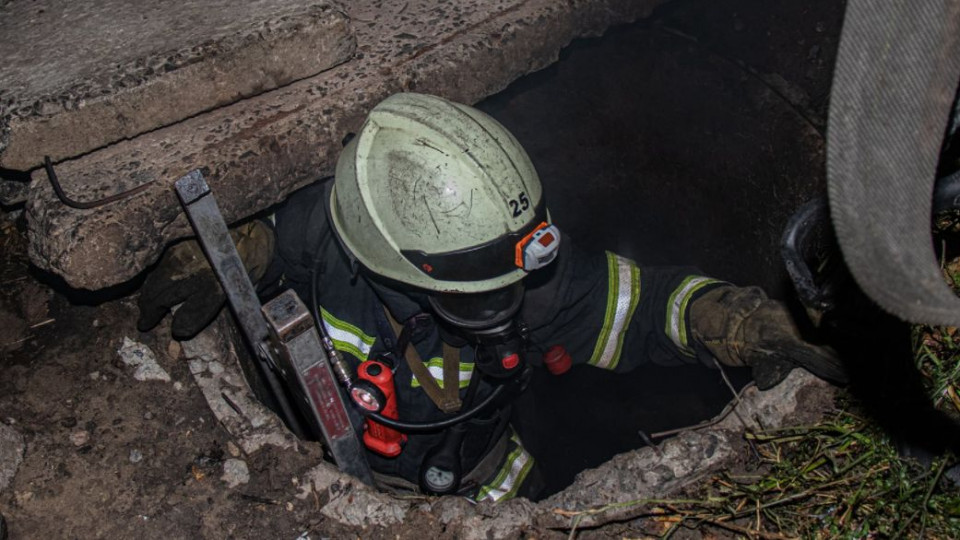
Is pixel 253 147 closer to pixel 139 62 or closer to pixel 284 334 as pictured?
pixel 139 62

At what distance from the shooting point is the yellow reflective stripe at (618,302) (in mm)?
3211

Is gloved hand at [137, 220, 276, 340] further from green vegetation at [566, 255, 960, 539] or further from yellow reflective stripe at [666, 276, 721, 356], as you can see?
yellow reflective stripe at [666, 276, 721, 356]

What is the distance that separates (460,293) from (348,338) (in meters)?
0.55

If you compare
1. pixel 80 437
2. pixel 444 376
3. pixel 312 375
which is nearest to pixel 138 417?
pixel 80 437

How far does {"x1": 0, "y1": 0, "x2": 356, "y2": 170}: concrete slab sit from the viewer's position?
280cm

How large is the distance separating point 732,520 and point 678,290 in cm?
100

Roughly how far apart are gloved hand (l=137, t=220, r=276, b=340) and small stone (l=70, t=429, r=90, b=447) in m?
0.42

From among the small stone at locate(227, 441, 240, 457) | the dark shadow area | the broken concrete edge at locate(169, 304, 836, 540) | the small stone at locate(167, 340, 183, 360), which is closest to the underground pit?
the dark shadow area

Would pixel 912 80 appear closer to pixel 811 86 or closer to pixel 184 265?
pixel 184 265

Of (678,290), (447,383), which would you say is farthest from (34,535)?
(678,290)

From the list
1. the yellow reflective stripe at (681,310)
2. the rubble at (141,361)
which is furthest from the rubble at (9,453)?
the yellow reflective stripe at (681,310)

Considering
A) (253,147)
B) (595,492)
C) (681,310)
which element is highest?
(253,147)

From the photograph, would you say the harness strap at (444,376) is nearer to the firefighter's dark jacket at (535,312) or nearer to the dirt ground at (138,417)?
the firefighter's dark jacket at (535,312)

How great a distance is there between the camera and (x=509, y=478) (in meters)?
3.38
